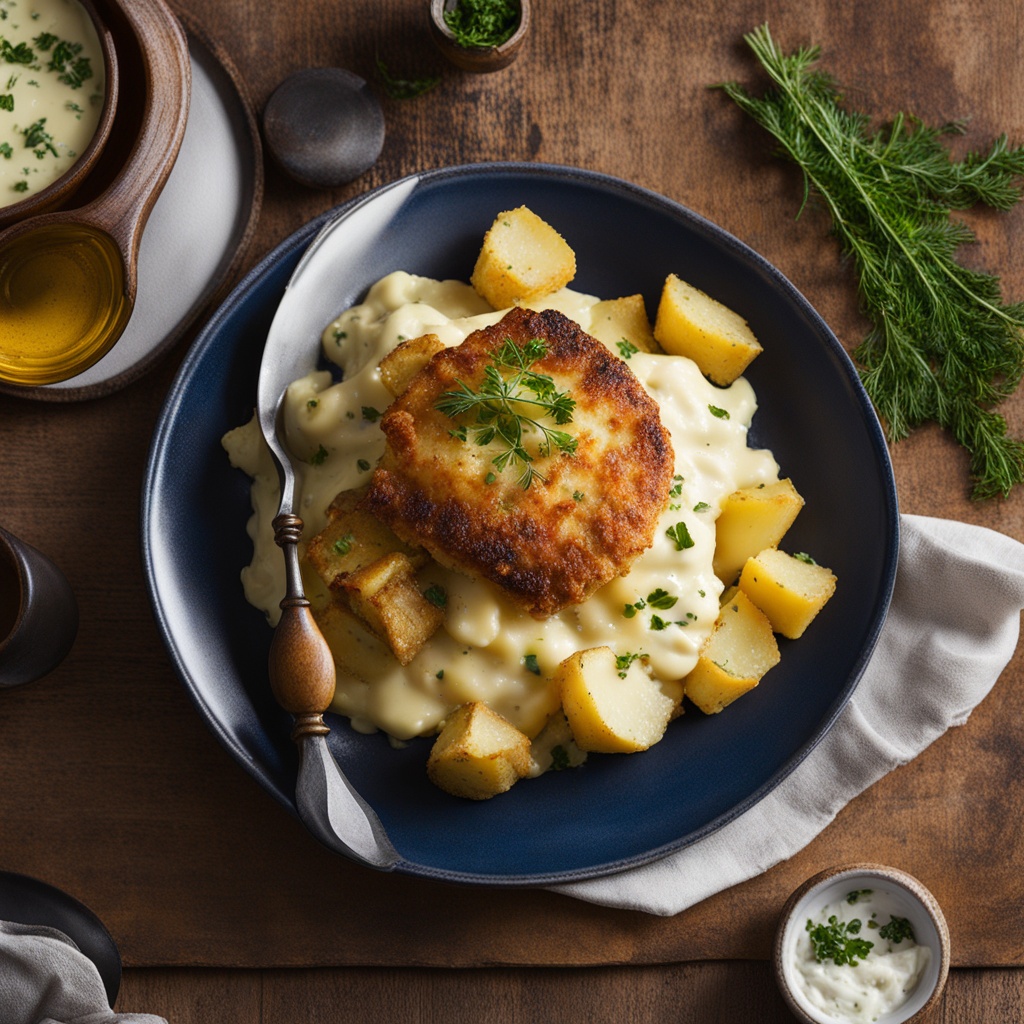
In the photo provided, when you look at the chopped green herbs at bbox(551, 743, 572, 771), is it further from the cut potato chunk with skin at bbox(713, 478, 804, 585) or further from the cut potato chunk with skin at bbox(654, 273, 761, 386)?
the cut potato chunk with skin at bbox(654, 273, 761, 386)

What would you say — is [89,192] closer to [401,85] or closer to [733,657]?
[401,85]

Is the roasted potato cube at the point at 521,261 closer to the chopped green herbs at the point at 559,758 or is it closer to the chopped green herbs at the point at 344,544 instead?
the chopped green herbs at the point at 344,544

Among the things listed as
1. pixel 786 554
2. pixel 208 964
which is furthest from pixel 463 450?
pixel 208 964

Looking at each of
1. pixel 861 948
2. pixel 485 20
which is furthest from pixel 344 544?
pixel 861 948

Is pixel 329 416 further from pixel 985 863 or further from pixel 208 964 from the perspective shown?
pixel 985 863

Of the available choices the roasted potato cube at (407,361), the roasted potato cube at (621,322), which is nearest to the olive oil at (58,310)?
the roasted potato cube at (407,361)

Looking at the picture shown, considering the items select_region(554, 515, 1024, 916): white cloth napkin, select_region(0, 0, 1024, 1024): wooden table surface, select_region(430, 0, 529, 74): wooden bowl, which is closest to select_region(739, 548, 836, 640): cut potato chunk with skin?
select_region(554, 515, 1024, 916): white cloth napkin
